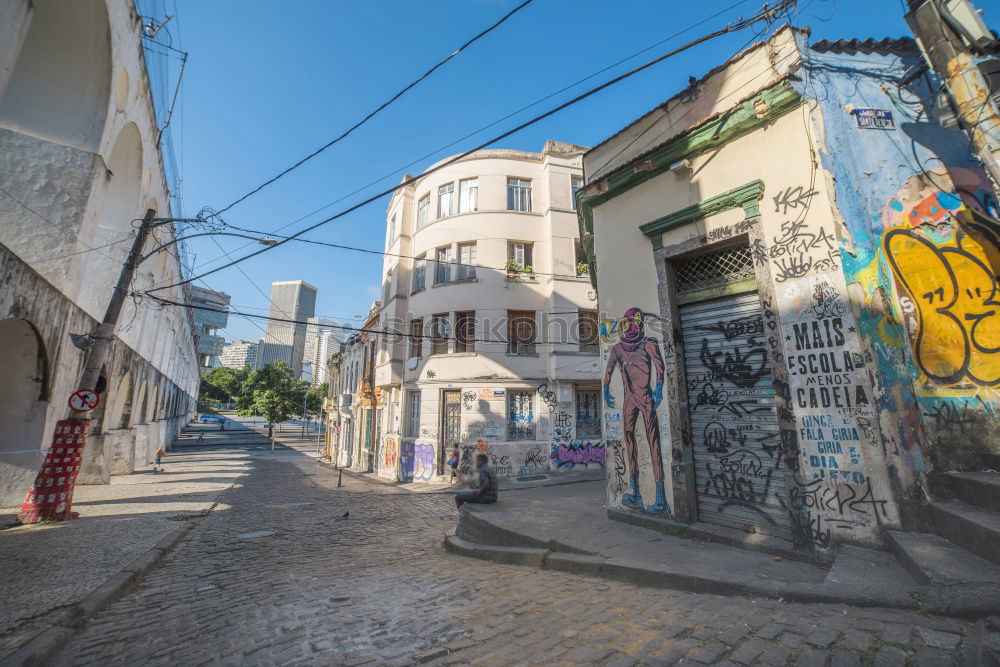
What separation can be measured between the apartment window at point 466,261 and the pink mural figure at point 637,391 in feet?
34.8

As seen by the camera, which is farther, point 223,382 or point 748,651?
point 223,382

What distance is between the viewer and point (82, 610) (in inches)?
149

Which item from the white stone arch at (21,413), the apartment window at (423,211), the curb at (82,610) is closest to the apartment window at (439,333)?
the apartment window at (423,211)

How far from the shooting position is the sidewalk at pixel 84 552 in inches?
148

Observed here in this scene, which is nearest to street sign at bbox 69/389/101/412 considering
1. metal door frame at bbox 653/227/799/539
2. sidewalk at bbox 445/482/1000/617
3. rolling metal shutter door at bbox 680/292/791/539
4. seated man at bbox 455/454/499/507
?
seated man at bbox 455/454/499/507

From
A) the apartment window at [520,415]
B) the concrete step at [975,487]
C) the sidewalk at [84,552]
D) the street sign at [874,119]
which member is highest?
the street sign at [874,119]

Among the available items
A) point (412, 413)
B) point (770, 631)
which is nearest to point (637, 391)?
point (770, 631)

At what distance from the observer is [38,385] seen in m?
8.62

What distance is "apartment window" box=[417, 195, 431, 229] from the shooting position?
61.1 ft

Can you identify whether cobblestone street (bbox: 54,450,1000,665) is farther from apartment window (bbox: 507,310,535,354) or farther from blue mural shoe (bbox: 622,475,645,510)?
apartment window (bbox: 507,310,535,354)

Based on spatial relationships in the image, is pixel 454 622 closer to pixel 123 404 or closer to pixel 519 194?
pixel 519 194

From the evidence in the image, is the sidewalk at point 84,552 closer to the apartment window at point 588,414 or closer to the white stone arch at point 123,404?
the white stone arch at point 123,404

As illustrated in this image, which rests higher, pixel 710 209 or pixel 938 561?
pixel 710 209

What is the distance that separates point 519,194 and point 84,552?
16.6 metres
